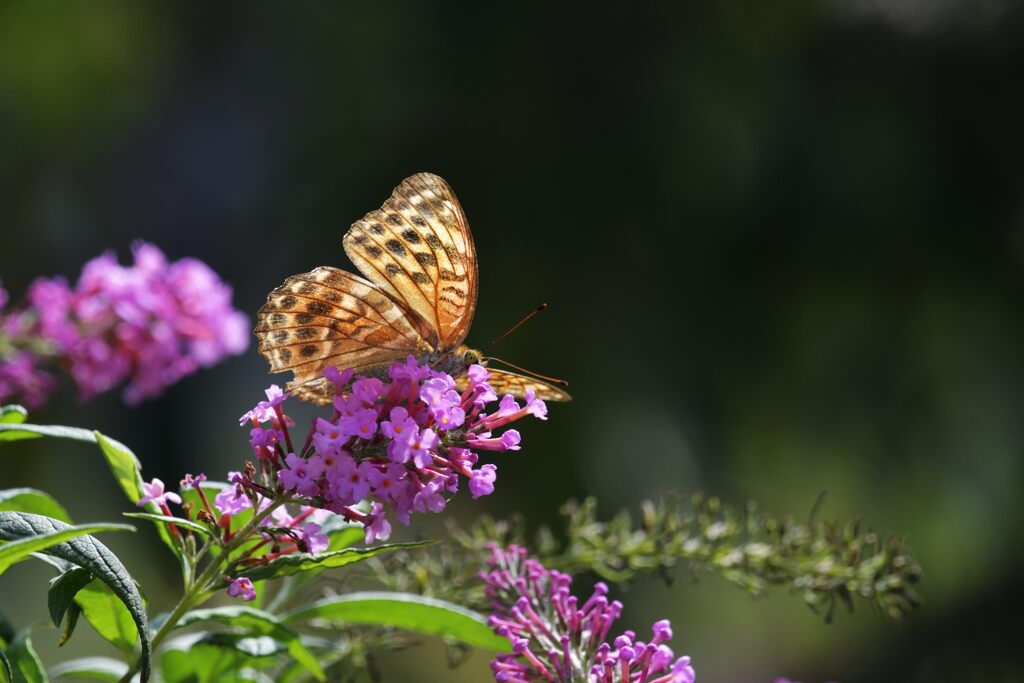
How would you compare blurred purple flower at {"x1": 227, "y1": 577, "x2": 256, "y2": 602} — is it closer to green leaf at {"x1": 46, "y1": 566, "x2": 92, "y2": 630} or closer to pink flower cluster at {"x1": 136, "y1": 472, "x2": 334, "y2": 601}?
pink flower cluster at {"x1": 136, "y1": 472, "x2": 334, "y2": 601}

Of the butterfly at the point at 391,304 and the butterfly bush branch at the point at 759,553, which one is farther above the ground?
the butterfly at the point at 391,304

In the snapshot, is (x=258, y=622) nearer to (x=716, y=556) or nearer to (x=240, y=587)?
(x=240, y=587)

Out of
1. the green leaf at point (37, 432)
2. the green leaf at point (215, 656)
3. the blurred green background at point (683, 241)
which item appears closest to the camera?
the green leaf at point (37, 432)

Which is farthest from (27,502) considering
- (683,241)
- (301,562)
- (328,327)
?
(683,241)

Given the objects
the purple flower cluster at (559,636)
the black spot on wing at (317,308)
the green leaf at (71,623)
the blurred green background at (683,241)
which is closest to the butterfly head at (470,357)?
the black spot on wing at (317,308)

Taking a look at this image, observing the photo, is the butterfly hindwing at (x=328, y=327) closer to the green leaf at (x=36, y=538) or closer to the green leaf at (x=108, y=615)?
the green leaf at (x=108, y=615)

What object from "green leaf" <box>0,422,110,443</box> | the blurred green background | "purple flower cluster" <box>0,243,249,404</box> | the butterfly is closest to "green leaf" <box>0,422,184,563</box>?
"green leaf" <box>0,422,110,443</box>
